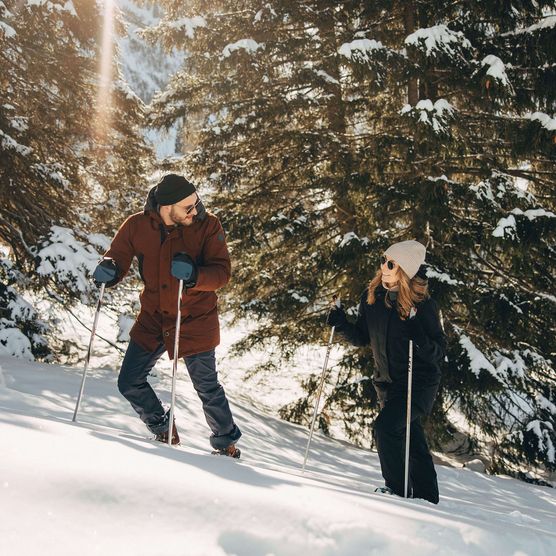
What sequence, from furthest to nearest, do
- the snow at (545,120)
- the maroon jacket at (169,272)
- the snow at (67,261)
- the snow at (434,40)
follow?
1. the snow at (67,261)
2. the snow at (434,40)
3. the snow at (545,120)
4. the maroon jacket at (169,272)

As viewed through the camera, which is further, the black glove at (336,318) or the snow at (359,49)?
the snow at (359,49)

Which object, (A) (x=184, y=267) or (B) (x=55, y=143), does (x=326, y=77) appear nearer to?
(B) (x=55, y=143)

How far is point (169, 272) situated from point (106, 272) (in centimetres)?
39

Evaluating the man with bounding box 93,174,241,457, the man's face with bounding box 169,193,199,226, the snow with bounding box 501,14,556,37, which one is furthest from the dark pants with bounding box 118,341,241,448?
the snow with bounding box 501,14,556,37

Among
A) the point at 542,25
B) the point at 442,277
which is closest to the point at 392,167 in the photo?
the point at 442,277

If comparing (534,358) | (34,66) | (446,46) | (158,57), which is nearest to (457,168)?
(446,46)

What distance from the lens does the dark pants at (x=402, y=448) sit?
158 inches

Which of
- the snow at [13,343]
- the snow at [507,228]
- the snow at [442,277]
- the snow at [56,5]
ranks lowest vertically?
the snow at [13,343]

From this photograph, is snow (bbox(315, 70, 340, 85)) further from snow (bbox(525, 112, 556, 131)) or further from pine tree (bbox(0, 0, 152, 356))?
pine tree (bbox(0, 0, 152, 356))

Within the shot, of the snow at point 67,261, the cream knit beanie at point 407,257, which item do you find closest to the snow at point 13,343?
the snow at point 67,261

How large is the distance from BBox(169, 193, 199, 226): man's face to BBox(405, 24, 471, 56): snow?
13.9 feet

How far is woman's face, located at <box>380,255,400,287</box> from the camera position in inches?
161

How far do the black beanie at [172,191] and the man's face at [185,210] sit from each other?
0.03 m

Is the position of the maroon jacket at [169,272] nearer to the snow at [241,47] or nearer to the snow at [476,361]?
the snow at [476,361]
